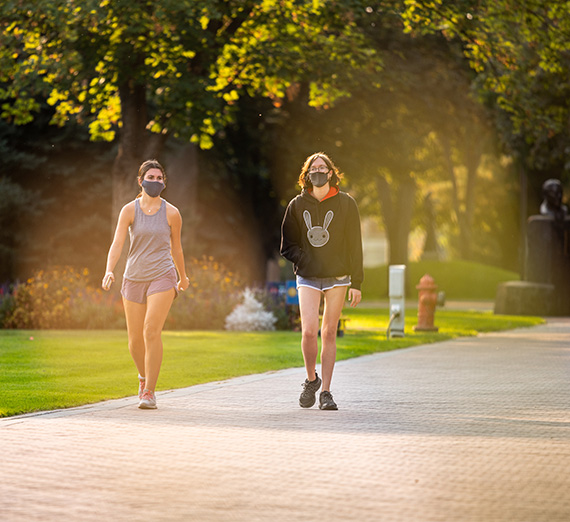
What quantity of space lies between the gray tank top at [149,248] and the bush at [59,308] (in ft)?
39.7

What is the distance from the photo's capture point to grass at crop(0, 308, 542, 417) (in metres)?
11.0

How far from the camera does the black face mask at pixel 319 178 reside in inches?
384

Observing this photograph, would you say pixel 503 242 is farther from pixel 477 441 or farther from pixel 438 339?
pixel 477 441

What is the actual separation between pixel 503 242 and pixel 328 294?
51916mm

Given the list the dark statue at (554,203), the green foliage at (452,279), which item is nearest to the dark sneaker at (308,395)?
the dark statue at (554,203)

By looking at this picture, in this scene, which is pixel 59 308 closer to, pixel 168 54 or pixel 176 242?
pixel 168 54

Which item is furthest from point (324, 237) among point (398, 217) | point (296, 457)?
point (398, 217)

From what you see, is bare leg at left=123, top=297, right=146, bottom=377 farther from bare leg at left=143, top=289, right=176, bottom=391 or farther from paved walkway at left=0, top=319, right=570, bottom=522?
paved walkway at left=0, top=319, right=570, bottom=522

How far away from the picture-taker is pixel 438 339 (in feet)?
64.2

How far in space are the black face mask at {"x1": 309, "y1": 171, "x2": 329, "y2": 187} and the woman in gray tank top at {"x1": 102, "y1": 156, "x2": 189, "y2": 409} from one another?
3.67ft

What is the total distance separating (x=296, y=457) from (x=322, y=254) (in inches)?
111

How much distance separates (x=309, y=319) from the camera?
32.0ft

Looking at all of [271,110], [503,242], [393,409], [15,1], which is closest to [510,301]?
[271,110]

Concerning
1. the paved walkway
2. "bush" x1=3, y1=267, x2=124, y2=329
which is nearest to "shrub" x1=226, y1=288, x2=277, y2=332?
"bush" x1=3, y1=267, x2=124, y2=329
